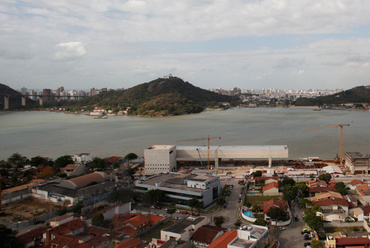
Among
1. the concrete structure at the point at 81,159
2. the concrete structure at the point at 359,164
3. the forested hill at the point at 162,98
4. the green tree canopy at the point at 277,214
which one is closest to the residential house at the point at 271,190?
the green tree canopy at the point at 277,214

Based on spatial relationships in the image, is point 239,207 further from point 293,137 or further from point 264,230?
point 293,137

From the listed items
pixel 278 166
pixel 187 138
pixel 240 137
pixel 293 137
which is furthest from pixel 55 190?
pixel 293 137

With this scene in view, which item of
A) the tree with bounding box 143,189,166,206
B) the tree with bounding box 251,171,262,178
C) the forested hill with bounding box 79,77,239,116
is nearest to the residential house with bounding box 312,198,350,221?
the tree with bounding box 251,171,262,178

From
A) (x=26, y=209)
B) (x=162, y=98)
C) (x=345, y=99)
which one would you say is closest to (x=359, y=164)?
(x=26, y=209)

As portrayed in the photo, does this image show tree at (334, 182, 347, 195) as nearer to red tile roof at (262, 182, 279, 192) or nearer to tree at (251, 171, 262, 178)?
red tile roof at (262, 182, 279, 192)

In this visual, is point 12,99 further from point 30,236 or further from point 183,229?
point 183,229
